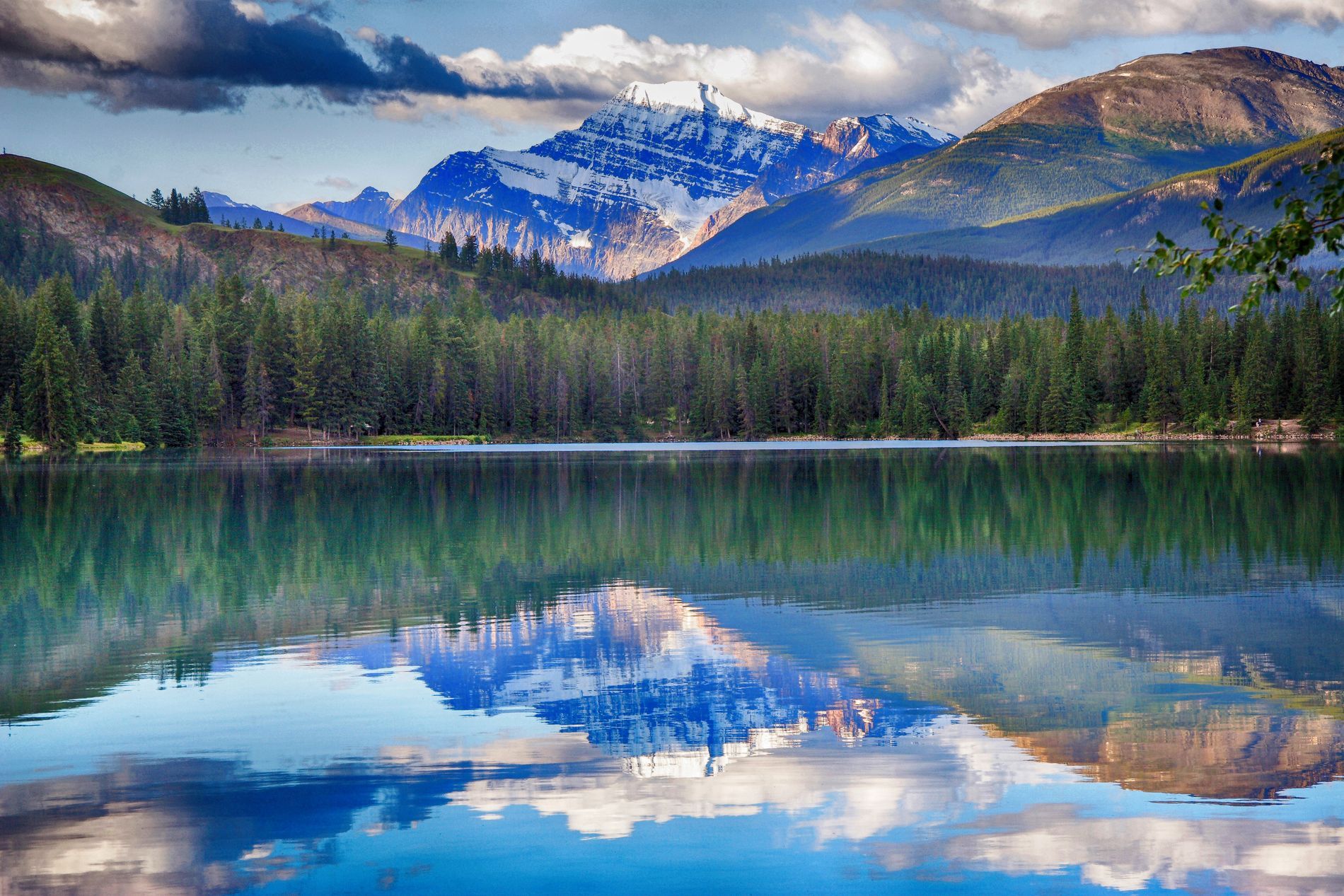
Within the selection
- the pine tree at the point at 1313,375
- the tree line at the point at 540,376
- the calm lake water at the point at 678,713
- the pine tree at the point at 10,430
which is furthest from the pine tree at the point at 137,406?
the pine tree at the point at 1313,375

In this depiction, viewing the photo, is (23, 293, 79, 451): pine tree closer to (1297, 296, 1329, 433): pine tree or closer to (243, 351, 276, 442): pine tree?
(243, 351, 276, 442): pine tree

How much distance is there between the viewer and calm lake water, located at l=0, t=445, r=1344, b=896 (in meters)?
10.4

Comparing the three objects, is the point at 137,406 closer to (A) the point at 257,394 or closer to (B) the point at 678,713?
(A) the point at 257,394

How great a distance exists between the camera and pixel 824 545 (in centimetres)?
3481

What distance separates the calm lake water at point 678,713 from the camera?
34.2 ft

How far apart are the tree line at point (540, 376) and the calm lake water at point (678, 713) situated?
375 ft

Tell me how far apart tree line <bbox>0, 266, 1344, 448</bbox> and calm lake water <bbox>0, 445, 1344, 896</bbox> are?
11438 centimetres

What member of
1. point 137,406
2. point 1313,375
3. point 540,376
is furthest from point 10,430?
point 1313,375

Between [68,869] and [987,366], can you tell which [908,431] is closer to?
[987,366]

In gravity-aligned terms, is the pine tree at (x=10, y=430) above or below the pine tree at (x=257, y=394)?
below

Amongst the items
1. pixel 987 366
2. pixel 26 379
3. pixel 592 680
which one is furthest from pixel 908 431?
pixel 592 680

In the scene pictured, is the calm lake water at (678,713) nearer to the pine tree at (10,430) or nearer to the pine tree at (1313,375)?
the pine tree at (10,430)

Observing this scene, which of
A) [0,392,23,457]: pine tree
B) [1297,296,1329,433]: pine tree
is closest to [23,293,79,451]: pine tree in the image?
[0,392,23,457]: pine tree

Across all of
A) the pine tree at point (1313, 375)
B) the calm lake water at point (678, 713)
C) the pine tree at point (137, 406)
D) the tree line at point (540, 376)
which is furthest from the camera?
the pine tree at point (1313, 375)
